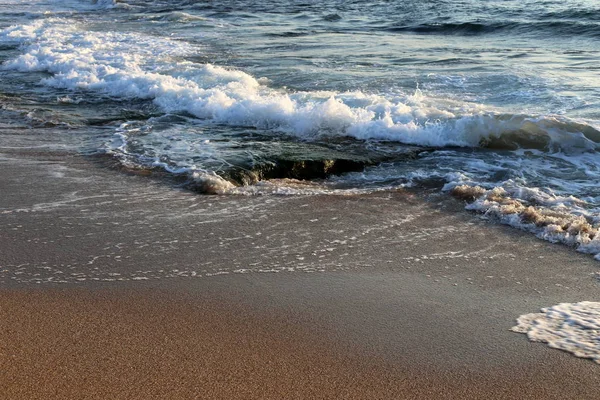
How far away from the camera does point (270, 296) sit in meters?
4.39

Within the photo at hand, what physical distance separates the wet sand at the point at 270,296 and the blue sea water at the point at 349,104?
2.32 ft

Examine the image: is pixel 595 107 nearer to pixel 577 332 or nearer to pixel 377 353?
pixel 577 332

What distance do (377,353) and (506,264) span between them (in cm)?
165

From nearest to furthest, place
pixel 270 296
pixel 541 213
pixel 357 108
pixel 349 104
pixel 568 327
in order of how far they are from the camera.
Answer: pixel 568 327 → pixel 270 296 → pixel 541 213 → pixel 357 108 → pixel 349 104

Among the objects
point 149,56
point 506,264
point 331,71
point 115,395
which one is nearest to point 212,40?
point 149,56

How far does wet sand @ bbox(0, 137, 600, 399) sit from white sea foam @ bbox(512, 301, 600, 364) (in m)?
0.08

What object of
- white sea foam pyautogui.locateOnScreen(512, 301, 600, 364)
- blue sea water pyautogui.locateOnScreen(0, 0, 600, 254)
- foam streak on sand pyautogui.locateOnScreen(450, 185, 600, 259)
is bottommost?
white sea foam pyautogui.locateOnScreen(512, 301, 600, 364)

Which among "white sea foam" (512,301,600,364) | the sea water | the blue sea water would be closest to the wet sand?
"white sea foam" (512,301,600,364)

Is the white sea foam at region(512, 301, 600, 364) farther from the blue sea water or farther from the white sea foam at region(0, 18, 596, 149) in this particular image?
the white sea foam at region(0, 18, 596, 149)

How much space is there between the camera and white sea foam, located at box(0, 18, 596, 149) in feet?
27.8

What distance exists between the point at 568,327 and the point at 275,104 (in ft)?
19.9

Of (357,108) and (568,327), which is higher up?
(357,108)

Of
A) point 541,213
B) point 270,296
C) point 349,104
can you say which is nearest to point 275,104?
point 349,104

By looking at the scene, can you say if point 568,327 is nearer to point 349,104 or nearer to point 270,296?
point 270,296
